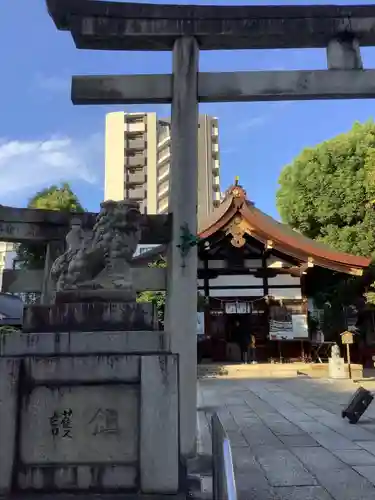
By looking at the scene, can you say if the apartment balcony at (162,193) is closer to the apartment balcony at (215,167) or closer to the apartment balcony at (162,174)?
the apartment balcony at (162,174)

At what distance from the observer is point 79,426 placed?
3.39 metres

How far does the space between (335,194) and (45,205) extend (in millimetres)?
13045

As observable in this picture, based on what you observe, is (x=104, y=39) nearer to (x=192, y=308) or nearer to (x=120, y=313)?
(x=192, y=308)

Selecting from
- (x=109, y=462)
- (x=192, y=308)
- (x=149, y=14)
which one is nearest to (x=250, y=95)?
(x=149, y=14)

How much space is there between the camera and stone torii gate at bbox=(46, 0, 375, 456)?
6.57 meters

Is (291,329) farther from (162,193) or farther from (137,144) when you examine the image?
(137,144)

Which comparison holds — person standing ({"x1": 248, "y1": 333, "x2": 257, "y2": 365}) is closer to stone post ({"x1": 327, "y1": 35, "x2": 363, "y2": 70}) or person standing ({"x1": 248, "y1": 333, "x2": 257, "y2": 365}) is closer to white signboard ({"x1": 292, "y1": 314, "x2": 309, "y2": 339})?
white signboard ({"x1": 292, "y1": 314, "x2": 309, "y2": 339})

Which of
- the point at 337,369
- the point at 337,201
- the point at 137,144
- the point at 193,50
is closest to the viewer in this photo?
the point at 193,50

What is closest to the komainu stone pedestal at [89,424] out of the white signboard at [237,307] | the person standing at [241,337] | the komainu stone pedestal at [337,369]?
the komainu stone pedestal at [337,369]

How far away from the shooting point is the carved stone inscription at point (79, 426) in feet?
11.0

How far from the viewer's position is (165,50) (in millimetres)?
7145

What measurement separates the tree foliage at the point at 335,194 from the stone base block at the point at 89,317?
17635 millimetres

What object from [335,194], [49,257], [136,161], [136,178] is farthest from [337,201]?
[136,161]

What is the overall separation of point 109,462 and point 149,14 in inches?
237
